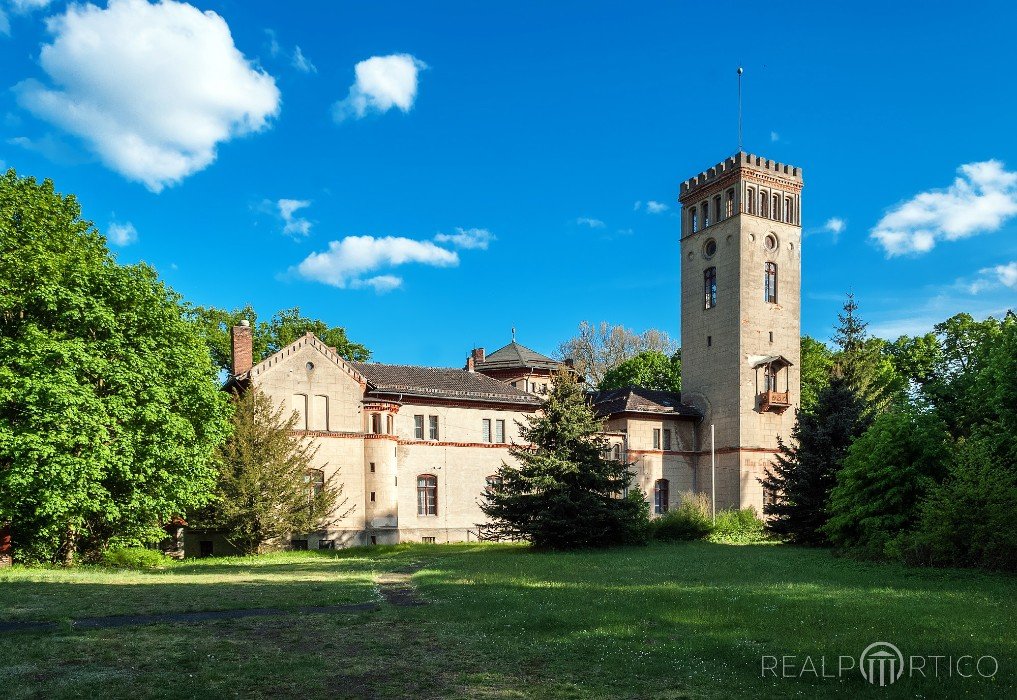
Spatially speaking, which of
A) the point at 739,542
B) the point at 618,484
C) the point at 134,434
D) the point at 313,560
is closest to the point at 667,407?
the point at 739,542

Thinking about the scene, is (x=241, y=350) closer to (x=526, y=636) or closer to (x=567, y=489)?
(x=567, y=489)

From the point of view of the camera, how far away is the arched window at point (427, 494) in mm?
43719

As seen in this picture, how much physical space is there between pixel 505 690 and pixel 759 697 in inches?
107

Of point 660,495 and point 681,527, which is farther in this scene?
point 660,495

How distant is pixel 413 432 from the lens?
144 feet

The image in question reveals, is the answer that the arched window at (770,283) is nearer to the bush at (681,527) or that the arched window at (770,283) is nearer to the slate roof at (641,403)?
the slate roof at (641,403)

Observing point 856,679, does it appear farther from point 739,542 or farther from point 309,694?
point 739,542

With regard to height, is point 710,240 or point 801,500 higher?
point 710,240

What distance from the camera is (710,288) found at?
53.0 m

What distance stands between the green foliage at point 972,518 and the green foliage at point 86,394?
24.4 m

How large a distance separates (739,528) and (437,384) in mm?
18619

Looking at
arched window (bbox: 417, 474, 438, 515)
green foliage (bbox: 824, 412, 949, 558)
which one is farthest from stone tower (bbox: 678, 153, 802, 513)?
green foliage (bbox: 824, 412, 949, 558)

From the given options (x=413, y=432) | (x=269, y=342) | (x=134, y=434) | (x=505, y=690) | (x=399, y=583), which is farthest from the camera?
(x=269, y=342)

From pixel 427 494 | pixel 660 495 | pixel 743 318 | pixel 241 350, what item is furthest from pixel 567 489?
pixel 743 318
